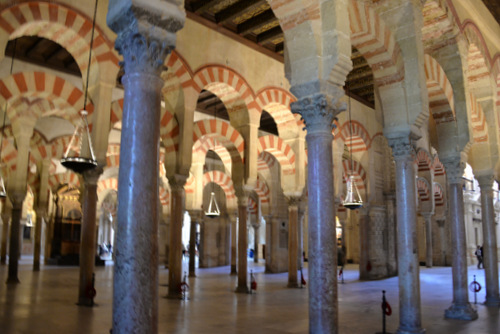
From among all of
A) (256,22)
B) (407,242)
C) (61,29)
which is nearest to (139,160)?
(407,242)

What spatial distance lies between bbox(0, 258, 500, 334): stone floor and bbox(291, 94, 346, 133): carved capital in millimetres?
2011

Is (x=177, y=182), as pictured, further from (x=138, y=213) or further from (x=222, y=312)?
(x=138, y=213)

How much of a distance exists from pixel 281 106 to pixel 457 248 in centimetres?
400

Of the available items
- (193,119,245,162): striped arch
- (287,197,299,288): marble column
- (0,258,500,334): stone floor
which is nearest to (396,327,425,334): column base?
(0,258,500,334): stone floor

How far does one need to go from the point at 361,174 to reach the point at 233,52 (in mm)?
4853

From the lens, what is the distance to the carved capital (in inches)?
134

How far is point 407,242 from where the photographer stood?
4.06 metres

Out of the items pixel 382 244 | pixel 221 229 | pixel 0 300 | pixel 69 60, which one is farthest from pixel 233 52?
pixel 221 229

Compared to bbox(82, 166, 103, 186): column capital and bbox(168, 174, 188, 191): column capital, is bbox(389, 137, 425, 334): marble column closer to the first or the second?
bbox(168, 174, 188, 191): column capital

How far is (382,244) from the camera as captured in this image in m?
10.6

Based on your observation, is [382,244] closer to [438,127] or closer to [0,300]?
[438,127]

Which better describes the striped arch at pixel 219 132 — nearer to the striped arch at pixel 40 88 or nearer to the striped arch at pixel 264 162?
the striped arch at pixel 40 88

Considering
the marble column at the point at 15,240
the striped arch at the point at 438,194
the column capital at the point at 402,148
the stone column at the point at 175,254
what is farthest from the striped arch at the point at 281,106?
the striped arch at the point at 438,194

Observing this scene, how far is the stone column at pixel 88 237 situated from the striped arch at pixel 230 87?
2.11 meters
